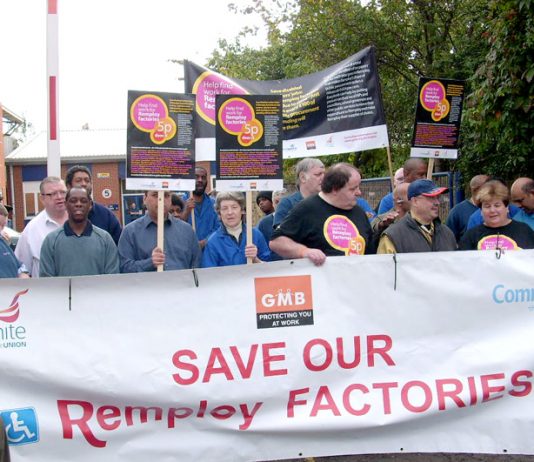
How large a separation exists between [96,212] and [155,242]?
41.2 inches

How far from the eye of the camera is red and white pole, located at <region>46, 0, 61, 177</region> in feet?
20.8

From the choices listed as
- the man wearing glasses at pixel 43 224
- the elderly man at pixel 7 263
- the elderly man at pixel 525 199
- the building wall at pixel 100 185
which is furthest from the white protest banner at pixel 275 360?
the building wall at pixel 100 185

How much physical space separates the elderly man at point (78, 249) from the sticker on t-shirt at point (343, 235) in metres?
1.53

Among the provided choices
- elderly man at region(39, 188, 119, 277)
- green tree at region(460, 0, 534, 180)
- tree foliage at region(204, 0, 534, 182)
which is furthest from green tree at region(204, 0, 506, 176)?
elderly man at region(39, 188, 119, 277)

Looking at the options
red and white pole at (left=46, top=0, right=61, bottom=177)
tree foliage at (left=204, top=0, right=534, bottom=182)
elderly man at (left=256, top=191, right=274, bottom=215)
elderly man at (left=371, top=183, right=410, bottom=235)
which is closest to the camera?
elderly man at (left=371, top=183, right=410, bottom=235)

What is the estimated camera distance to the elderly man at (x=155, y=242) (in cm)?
555

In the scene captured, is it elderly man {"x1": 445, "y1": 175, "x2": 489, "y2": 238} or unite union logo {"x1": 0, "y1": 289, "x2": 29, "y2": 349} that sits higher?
elderly man {"x1": 445, "y1": 175, "x2": 489, "y2": 238}

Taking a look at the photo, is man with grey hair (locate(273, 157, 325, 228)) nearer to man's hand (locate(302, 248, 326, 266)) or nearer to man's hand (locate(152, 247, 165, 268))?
man's hand (locate(152, 247, 165, 268))

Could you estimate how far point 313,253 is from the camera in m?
4.66

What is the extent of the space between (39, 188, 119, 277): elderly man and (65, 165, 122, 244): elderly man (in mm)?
1087

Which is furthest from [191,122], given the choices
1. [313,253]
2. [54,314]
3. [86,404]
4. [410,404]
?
[410,404]

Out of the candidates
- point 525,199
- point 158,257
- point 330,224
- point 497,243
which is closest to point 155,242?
point 158,257

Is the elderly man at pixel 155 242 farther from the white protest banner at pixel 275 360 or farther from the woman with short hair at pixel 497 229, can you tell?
the woman with short hair at pixel 497 229

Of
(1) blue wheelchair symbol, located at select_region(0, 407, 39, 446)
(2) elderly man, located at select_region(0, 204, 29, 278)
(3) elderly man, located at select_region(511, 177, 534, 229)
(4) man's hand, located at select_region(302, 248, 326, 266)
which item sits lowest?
(1) blue wheelchair symbol, located at select_region(0, 407, 39, 446)
